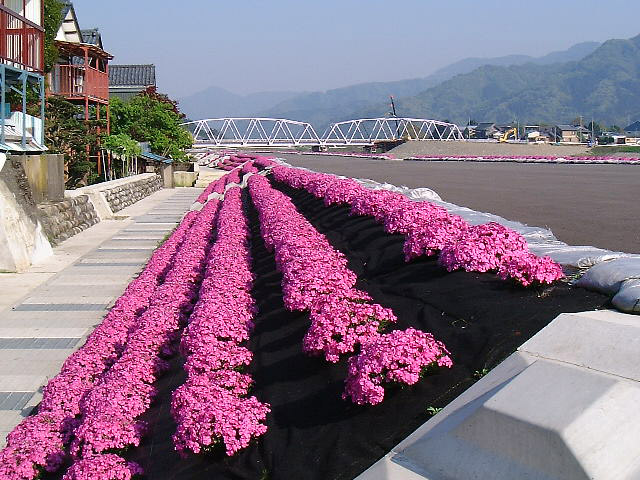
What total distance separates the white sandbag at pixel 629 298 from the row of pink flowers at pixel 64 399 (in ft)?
14.2

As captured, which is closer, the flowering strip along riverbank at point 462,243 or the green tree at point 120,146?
the flowering strip along riverbank at point 462,243

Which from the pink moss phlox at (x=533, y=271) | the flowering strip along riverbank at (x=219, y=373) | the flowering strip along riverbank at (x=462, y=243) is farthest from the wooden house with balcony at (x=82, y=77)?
the pink moss phlox at (x=533, y=271)

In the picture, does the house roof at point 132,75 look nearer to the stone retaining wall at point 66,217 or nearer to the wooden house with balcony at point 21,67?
the stone retaining wall at point 66,217

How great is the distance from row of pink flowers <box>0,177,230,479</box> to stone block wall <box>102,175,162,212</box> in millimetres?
16495

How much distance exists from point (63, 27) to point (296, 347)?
3131 cm

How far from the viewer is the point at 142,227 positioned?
75.3 feet

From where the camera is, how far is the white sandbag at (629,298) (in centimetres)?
554

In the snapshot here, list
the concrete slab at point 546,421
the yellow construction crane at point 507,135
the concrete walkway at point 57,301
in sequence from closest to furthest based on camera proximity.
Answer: the concrete slab at point 546,421, the concrete walkway at point 57,301, the yellow construction crane at point 507,135

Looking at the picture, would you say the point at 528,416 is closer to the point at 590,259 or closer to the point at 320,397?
the point at 320,397

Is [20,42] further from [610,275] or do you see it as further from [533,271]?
[610,275]

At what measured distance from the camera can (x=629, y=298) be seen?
5.61 metres

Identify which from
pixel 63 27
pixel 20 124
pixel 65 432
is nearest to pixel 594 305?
pixel 65 432

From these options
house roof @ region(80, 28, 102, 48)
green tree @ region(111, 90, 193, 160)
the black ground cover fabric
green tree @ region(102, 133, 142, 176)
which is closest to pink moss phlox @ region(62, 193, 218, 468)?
the black ground cover fabric

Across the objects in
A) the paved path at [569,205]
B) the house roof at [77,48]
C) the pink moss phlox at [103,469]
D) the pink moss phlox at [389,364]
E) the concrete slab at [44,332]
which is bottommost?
the concrete slab at [44,332]
